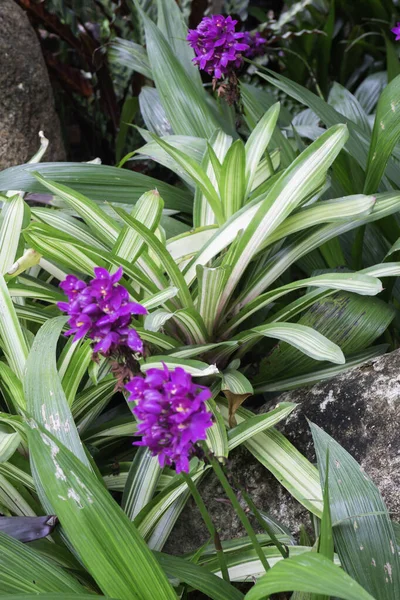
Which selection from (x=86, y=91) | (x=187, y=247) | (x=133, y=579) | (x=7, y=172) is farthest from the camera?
(x=86, y=91)

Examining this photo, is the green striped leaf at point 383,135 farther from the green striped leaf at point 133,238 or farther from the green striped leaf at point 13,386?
the green striped leaf at point 13,386

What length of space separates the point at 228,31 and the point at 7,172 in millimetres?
576

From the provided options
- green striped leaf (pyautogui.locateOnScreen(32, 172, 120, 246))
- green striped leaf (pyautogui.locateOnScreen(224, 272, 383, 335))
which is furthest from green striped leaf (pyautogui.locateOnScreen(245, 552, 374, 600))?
green striped leaf (pyautogui.locateOnScreen(32, 172, 120, 246))

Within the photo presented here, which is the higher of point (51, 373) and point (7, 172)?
point (7, 172)

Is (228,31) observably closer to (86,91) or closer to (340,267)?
(340,267)

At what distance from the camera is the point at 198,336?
1152mm

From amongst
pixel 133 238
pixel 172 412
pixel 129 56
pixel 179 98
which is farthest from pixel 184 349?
pixel 129 56

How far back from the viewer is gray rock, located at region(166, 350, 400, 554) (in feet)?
3.17

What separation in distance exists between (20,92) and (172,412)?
157 centimetres

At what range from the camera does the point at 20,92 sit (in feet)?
6.06

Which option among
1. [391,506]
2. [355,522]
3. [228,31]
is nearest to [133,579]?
[355,522]

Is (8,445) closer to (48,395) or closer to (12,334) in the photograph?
(48,395)

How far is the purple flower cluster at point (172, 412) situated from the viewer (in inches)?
21.0

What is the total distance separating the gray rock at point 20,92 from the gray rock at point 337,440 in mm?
1166
